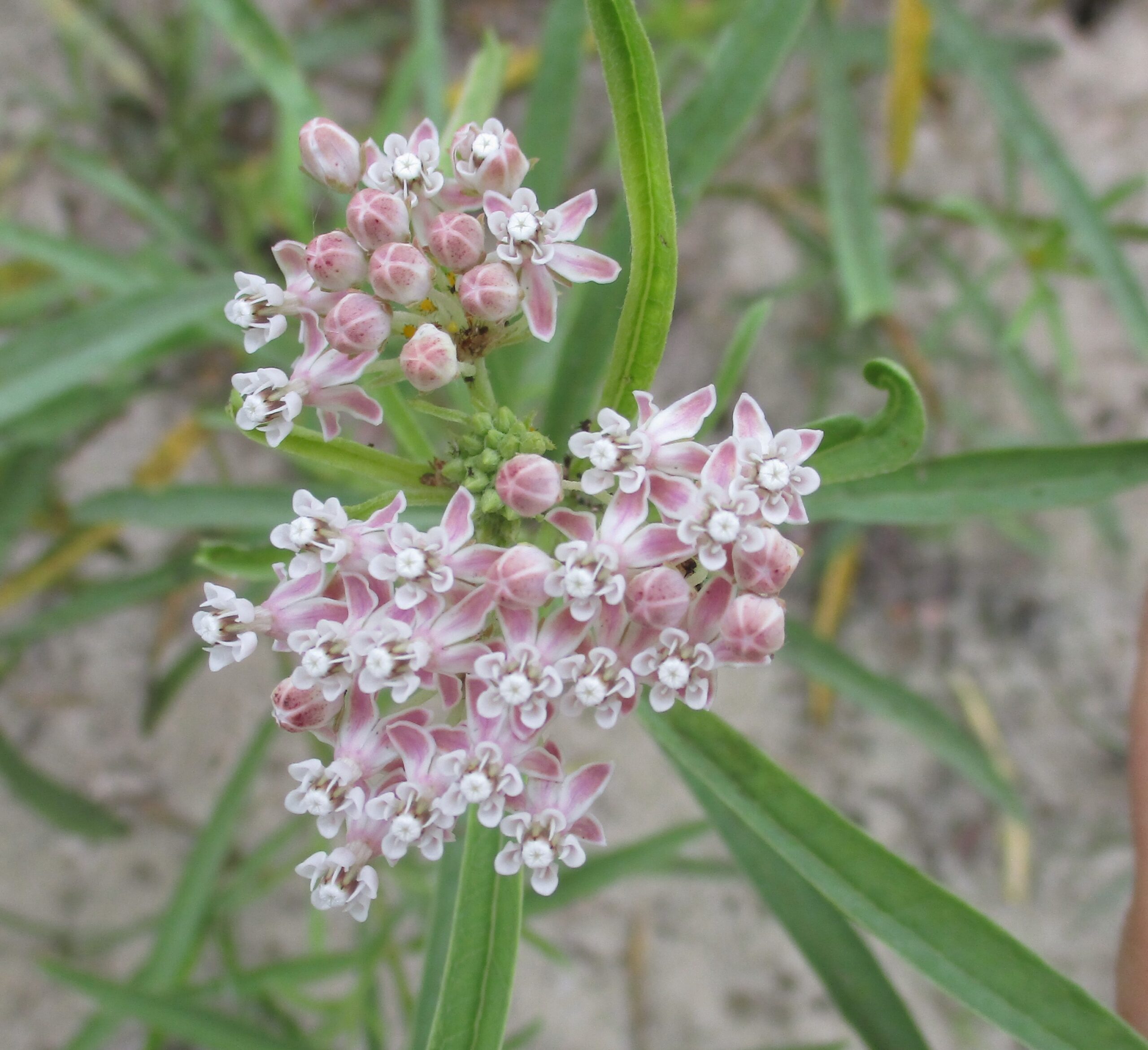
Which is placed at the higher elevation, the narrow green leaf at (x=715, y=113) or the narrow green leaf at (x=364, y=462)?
the narrow green leaf at (x=715, y=113)

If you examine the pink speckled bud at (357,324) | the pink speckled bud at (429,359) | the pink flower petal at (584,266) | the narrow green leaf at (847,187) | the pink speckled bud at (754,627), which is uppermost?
the narrow green leaf at (847,187)

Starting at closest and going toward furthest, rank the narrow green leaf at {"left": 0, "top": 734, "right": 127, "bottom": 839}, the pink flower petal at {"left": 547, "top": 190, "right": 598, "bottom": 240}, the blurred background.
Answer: the pink flower petal at {"left": 547, "top": 190, "right": 598, "bottom": 240} < the narrow green leaf at {"left": 0, "top": 734, "right": 127, "bottom": 839} < the blurred background

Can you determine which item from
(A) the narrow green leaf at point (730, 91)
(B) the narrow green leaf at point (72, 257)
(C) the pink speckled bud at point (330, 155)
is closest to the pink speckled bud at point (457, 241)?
(C) the pink speckled bud at point (330, 155)

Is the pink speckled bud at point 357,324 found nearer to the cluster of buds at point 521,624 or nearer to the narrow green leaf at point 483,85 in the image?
the cluster of buds at point 521,624

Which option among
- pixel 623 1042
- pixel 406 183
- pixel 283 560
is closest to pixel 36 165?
pixel 283 560

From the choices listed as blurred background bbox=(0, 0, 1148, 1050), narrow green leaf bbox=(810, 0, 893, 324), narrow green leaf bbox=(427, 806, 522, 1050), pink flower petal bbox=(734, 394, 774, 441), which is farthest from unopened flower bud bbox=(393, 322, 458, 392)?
blurred background bbox=(0, 0, 1148, 1050)

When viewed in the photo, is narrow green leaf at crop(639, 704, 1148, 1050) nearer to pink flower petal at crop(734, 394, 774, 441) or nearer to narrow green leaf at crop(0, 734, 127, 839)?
pink flower petal at crop(734, 394, 774, 441)

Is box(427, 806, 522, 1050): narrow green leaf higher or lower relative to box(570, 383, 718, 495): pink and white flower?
lower
